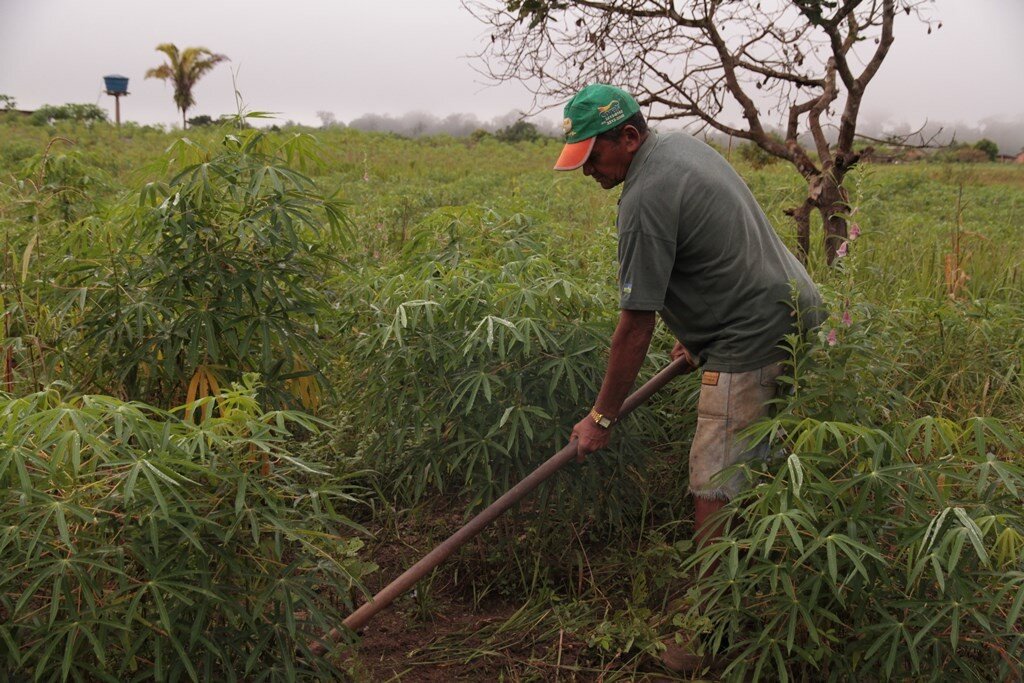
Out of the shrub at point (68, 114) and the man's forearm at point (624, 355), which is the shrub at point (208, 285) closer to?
the man's forearm at point (624, 355)

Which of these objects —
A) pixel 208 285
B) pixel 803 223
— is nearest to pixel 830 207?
pixel 803 223

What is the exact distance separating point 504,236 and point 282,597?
1.89 m

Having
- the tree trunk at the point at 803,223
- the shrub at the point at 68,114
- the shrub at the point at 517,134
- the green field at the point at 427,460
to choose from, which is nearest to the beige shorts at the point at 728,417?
the green field at the point at 427,460

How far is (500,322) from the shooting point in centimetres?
283

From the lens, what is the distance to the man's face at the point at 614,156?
2662 mm

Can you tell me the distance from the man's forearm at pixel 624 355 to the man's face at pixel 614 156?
414mm

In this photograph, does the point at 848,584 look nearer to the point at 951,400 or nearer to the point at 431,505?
the point at 951,400

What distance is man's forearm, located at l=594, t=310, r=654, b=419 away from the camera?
103 inches

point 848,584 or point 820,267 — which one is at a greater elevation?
point 820,267

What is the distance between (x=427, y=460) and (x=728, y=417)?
3.24ft

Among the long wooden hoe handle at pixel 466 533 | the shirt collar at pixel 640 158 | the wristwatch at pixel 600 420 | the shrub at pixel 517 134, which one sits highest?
the shrub at pixel 517 134

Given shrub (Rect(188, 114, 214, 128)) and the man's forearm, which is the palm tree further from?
the man's forearm

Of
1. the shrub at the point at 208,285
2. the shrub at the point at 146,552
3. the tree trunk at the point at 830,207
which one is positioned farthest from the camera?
the tree trunk at the point at 830,207

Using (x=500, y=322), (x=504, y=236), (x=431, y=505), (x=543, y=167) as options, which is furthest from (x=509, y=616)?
(x=543, y=167)
